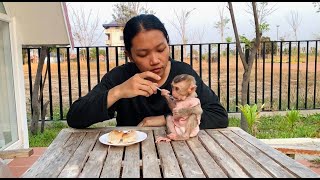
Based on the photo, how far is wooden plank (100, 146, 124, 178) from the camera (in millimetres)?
1085

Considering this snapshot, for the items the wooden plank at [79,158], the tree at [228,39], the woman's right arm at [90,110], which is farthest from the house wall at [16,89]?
the tree at [228,39]

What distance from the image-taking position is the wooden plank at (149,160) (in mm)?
1083

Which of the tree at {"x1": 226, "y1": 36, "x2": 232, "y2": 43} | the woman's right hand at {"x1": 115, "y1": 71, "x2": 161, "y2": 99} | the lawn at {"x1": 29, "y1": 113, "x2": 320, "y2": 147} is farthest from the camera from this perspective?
the tree at {"x1": 226, "y1": 36, "x2": 232, "y2": 43}

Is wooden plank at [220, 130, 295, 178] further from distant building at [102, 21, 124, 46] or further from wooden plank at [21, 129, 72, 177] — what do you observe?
distant building at [102, 21, 124, 46]

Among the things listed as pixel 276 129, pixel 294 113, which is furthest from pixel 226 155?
pixel 276 129

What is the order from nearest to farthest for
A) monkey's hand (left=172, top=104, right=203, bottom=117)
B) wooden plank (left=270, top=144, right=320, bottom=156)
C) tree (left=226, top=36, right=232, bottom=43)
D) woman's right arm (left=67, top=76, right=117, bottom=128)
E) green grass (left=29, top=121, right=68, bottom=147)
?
monkey's hand (left=172, top=104, right=203, bottom=117) → woman's right arm (left=67, top=76, right=117, bottom=128) → wooden plank (left=270, top=144, right=320, bottom=156) → green grass (left=29, top=121, right=68, bottom=147) → tree (left=226, top=36, right=232, bottom=43)

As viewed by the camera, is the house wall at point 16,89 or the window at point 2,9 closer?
the window at point 2,9

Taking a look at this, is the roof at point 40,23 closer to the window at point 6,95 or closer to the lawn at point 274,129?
the window at point 6,95

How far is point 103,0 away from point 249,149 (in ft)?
3.08

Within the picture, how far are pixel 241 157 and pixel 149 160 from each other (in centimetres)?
34

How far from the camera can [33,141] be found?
416 centimetres

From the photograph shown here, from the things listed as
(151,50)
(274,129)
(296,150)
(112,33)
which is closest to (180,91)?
(151,50)

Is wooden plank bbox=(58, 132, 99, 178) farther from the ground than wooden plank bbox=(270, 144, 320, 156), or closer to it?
farther from the ground

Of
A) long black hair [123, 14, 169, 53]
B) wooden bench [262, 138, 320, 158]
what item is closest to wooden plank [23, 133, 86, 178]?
long black hair [123, 14, 169, 53]
